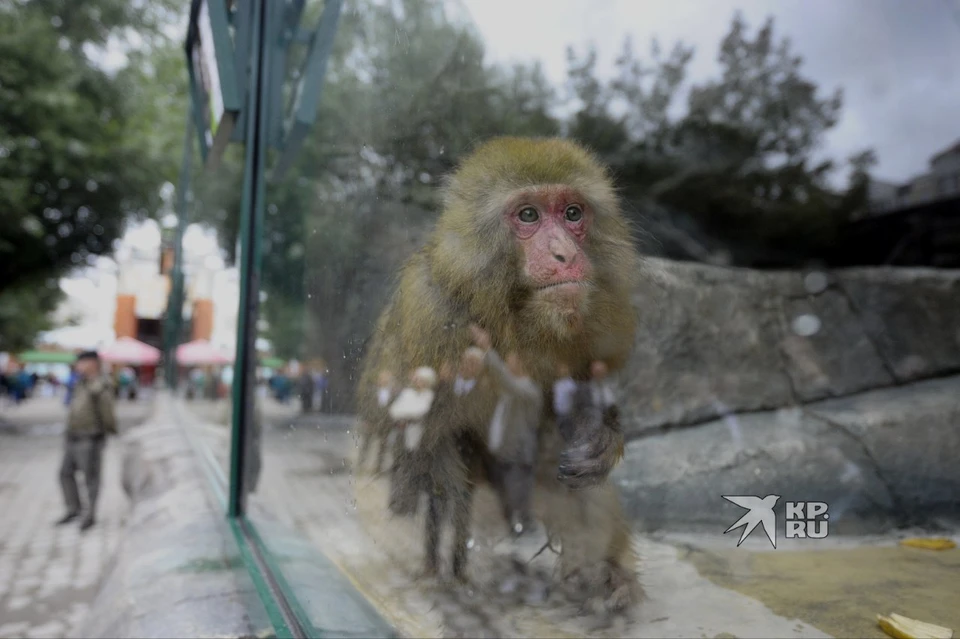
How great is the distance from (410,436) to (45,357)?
84.8 feet

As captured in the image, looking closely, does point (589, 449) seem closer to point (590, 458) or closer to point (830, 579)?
point (590, 458)

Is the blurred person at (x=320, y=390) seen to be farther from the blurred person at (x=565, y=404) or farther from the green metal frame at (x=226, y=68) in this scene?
the green metal frame at (x=226, y=68)

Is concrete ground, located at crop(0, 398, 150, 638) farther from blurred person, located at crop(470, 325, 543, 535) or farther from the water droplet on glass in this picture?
the water droplet on glass

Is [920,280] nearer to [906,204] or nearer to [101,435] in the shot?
[906,204]

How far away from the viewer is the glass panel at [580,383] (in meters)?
1.70

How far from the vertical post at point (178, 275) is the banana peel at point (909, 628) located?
7.40 m

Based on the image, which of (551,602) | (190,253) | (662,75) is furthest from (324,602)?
(190,253)

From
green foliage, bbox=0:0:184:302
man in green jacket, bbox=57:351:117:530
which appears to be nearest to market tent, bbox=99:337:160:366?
green foliage, bbox=0:0:184:302

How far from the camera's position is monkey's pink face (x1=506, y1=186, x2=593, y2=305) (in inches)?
66.1

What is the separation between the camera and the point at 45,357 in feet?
76.8

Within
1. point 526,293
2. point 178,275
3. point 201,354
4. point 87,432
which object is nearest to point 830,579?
point 526,293

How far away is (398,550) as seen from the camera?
206 cm

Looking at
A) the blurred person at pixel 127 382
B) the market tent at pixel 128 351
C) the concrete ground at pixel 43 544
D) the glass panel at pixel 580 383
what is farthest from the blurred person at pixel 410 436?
the blurred person at pixel 127 382

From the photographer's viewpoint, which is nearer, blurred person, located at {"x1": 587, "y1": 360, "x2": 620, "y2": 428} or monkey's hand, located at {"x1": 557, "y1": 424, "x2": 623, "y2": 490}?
monkey's hand, located at {"x1": 557, "y1": 424, "x2": 623, "y2": 490}
